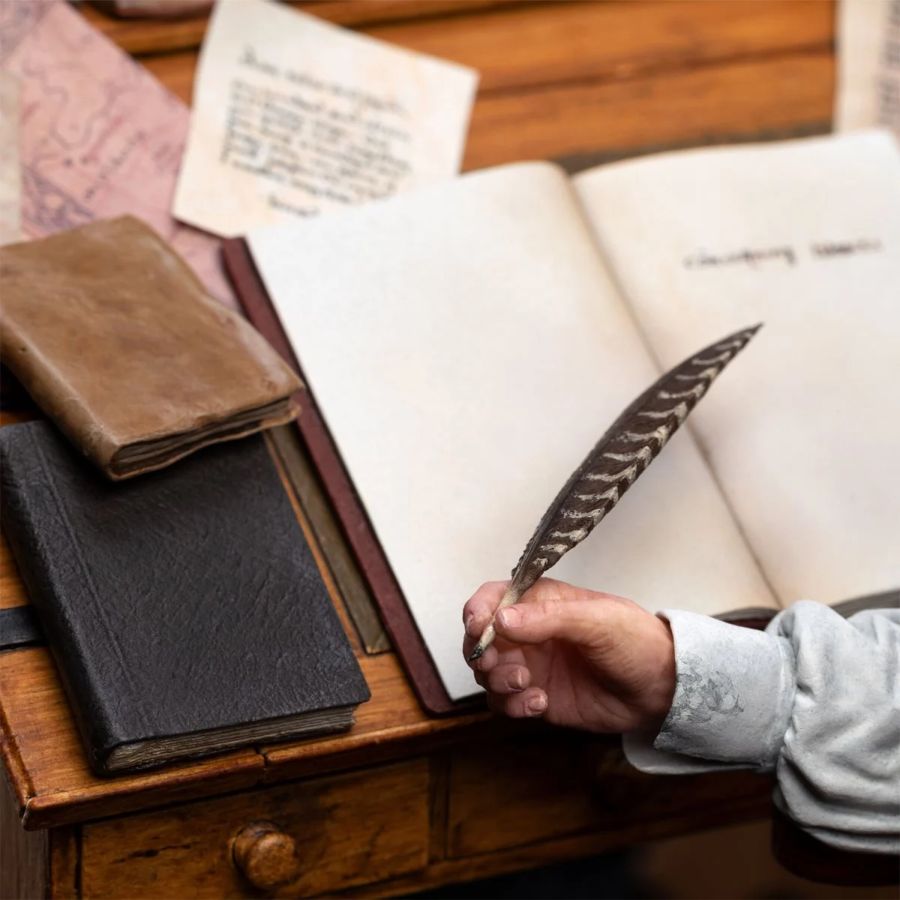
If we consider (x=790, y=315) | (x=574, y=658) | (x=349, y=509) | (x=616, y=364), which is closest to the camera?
(x=574, y=658)

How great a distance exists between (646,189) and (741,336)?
1.04 feet

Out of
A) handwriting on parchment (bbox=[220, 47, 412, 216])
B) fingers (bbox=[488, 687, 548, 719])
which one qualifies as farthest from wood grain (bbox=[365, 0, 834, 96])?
fingers (bbox=[488, 687, 548, 719])

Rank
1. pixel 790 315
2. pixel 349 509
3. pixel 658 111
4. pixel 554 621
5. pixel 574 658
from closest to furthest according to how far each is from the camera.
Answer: pixel 554 621, pixel 574 658, pixel 349 509, pixel 790 315, pixel 658 111

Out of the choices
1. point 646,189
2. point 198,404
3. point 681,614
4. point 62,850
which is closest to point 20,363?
point 198,404

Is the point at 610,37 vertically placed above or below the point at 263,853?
above

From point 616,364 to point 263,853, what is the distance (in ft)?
1.71

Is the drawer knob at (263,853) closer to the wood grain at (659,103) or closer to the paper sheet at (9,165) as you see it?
the paper sheet at (9,165)

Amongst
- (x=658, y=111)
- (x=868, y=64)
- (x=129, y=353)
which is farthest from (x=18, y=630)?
(x=868, y=64)

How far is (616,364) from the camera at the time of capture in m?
1.32

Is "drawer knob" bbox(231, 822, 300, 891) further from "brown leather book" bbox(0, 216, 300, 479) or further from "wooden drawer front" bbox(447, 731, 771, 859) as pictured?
"brown leather book" bbox(0, 216, 300, 479)

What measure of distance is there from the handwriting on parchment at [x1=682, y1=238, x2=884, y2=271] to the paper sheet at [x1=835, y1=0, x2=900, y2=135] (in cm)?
26

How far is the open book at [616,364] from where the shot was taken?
1.20 meters

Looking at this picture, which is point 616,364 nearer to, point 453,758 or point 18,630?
point 453,758

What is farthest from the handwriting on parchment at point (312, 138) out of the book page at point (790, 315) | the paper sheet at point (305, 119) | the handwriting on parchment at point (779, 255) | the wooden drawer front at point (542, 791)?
the wooden drawer front at point (542, 791)
